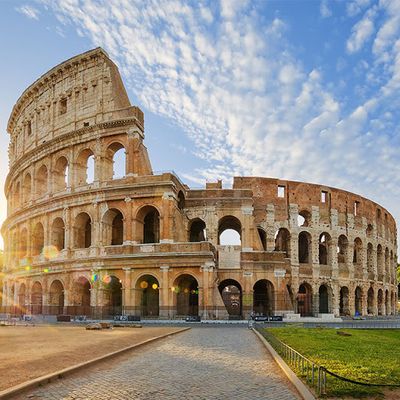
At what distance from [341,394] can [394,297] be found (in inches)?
2072

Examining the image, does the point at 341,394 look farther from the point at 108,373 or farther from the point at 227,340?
the point at 227,340

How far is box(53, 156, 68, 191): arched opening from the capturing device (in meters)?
40.5

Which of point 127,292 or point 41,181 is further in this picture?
point 41,181

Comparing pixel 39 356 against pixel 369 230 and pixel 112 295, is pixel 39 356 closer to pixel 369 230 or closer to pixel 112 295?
pixel 112 295

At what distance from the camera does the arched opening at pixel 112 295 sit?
35.0 meters

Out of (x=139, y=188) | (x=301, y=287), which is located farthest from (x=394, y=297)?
(x=139, y=188)

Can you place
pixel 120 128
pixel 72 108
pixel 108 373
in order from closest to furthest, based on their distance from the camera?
pixel 108 373 < pixel 120 128 < pixel 72 108

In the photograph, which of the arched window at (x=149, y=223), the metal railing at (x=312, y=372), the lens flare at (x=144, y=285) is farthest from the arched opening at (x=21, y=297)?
the metal railing at (x=312, y=372)

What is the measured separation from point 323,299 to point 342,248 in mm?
5505

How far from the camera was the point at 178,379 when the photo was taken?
30.0 feet

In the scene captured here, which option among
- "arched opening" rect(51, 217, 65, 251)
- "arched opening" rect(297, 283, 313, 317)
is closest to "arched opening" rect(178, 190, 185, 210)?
"arched opening" rect(51, 217, 65, 251)

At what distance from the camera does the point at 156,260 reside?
33406 mm

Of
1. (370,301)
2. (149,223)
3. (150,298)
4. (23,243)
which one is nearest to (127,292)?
(150,298)

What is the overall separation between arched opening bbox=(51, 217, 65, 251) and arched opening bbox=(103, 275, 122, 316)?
6.33 metres
